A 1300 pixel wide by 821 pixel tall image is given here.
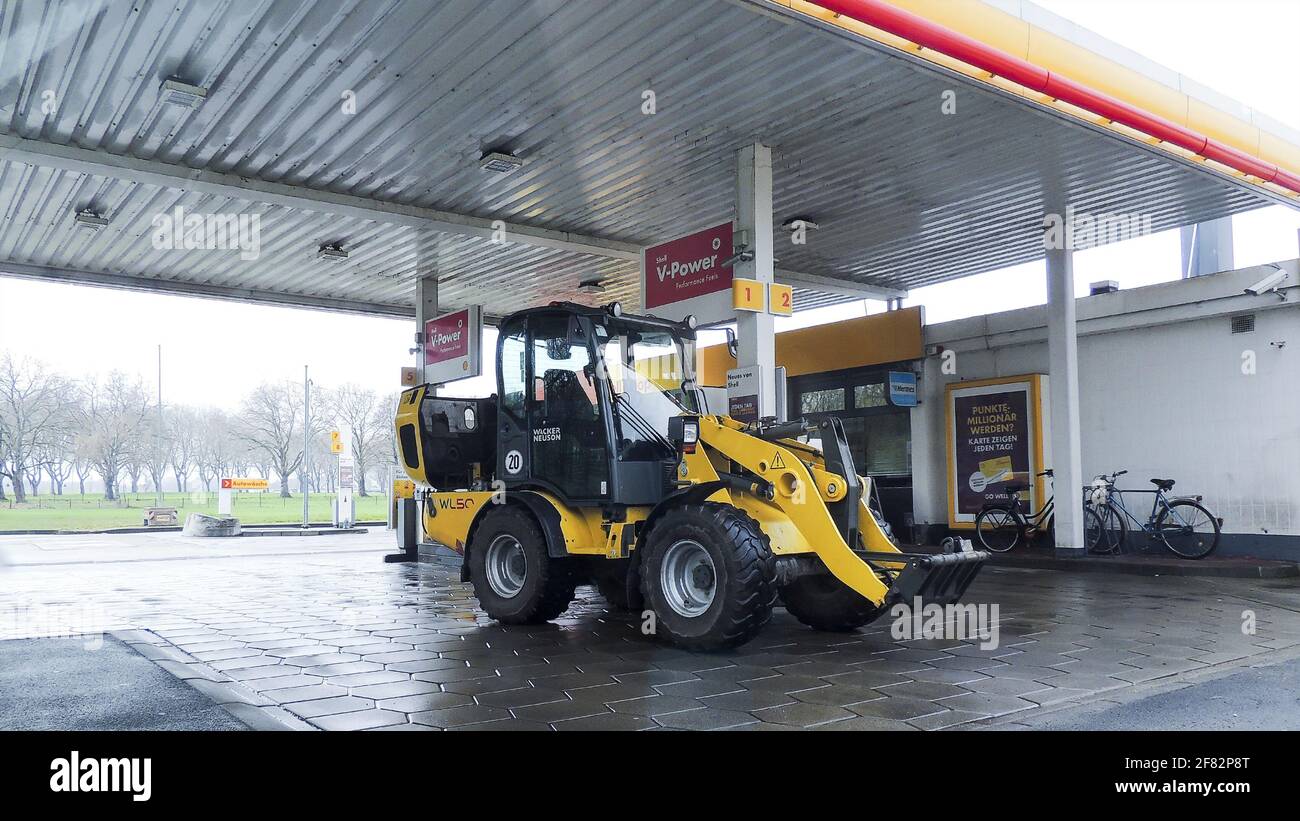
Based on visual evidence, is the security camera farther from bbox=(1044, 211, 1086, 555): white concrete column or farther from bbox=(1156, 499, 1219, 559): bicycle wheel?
bbox=(1156, 499, 1219, 559): bicycle wheel

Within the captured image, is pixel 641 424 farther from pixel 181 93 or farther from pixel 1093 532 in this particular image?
pixel 1093 532

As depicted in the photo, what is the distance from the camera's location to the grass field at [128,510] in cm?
2666

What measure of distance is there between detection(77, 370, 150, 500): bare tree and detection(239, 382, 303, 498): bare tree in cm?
802

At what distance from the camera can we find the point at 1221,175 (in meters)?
10.1

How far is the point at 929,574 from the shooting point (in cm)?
566

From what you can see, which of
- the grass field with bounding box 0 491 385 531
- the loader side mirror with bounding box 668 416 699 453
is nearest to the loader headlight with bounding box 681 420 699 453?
the loader side mirror with bounding box 668 416 699 453

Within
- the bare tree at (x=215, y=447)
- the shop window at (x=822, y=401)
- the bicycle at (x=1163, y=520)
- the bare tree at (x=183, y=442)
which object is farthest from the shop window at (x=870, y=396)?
the bare tree at (x=215, y=447)

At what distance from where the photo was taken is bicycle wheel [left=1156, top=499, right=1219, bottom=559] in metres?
11.9

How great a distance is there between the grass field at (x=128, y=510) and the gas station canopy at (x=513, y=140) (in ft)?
52.5

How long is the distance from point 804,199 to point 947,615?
19.2 feet

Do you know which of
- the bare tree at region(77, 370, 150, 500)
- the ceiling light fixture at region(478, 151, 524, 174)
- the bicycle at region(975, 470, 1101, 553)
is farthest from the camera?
the bare tree at region(77, 370, 150, 500)

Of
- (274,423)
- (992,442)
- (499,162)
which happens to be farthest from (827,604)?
(274,423)

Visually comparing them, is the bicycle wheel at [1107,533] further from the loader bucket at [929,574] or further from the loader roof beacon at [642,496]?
the loader bucket at [929,574]
